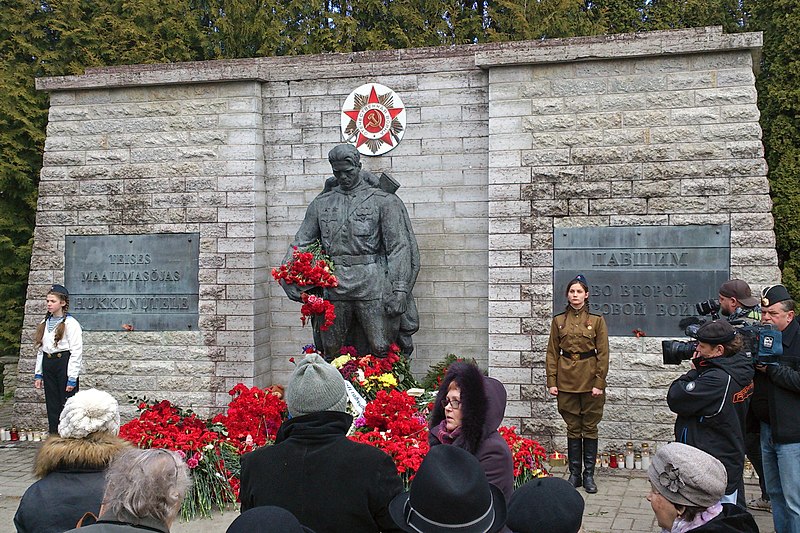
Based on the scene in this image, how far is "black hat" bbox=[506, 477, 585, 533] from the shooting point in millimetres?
2346

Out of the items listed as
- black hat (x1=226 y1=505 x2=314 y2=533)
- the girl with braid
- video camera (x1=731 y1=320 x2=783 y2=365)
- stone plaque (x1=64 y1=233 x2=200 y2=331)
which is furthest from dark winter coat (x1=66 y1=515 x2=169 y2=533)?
stone plaque (x1=64 y1=233 x2=200 y2=331)

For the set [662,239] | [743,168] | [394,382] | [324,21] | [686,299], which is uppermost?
[324,21]

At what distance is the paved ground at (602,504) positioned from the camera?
548 cm

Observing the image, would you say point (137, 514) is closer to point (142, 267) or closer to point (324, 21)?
point (142, 267)

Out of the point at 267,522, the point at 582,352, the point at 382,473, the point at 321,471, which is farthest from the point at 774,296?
the point at 267,522

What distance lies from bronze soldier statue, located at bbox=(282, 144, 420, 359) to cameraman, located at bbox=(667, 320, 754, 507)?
10.5 feet

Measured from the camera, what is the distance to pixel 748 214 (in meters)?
7.42

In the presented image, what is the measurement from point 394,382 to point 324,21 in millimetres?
7333

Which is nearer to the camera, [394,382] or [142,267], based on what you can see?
[394,382]

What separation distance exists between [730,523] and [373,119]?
256 inches

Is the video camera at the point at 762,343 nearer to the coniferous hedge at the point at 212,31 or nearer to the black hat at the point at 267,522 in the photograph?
the black hat at the point at 267,522

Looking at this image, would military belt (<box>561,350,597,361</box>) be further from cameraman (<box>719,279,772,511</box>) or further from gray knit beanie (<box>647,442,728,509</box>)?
gray knit beanie (<box>647,442,728,509</box>)

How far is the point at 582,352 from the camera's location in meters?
6.49

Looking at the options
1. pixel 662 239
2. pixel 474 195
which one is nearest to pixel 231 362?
pixel 474 195
